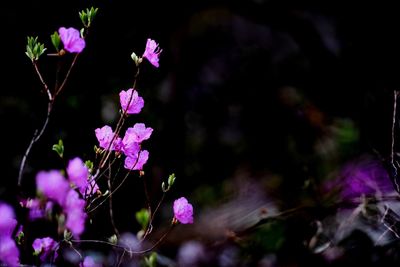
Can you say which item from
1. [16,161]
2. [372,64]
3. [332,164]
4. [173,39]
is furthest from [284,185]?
[16,161]

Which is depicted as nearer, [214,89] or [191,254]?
[191,254]

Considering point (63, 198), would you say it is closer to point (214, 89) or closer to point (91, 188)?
point (91, 188)

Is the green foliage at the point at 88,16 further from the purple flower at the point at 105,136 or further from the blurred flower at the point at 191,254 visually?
the blurred flower at the point at 191,254

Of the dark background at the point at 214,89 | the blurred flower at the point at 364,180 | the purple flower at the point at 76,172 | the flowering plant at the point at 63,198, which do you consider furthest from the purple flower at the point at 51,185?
the blurred flower at the point at 364,180

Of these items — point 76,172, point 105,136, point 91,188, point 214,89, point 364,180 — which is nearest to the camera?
point 76,172

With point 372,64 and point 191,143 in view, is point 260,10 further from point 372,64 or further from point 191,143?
Result: point 191,143

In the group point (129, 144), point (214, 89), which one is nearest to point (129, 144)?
point (129, 144)
